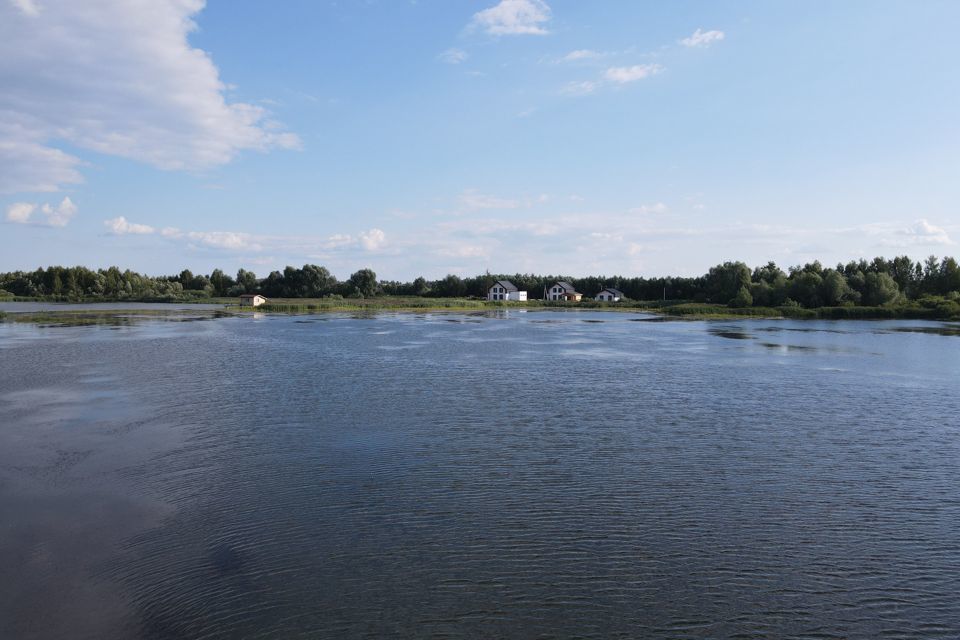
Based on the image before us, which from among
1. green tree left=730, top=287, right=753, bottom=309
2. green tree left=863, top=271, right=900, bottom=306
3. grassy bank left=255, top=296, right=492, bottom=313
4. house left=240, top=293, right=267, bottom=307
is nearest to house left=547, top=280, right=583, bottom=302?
grassy bank left=255, top=296, right=492, bottom=313

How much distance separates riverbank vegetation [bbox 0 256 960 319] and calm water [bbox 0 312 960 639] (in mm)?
64996

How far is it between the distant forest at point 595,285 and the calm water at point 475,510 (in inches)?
2669

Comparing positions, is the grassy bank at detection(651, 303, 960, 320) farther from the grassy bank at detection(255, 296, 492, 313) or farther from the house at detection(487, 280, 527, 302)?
the house at detection(487, 280, 527, 302)

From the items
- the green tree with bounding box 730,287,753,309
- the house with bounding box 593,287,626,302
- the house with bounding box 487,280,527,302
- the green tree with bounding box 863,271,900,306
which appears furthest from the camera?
the house with bounding box 487,280,527,302

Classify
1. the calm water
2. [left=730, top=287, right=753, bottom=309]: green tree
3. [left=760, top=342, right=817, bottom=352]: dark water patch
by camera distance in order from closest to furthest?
the calm water < [left=760, top=342, right=817, bottom=352]: dark water patch < [left=730, top=287, right=753, bottom=309]: green tree

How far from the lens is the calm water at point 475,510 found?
6.48 m

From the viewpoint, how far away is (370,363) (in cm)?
2675

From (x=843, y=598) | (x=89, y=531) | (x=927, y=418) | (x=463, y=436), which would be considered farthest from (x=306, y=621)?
(x=927, y=418)

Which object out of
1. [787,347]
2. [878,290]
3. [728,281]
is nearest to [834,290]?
[878,290]

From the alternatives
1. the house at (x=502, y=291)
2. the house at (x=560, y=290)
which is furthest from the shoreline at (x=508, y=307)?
the house at (x=560, y=290)

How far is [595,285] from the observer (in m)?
136

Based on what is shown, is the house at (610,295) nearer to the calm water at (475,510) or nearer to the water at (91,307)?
the water at (91,307)

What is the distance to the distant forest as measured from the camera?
262ft

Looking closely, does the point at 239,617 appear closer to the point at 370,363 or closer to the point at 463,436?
the point at 463,436
